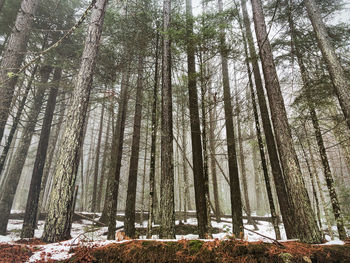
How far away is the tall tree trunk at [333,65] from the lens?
16.4 ft

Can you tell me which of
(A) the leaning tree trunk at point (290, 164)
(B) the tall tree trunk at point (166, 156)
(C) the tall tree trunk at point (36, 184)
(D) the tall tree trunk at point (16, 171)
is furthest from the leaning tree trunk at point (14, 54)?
(A) the leaning tree trunk at point (290, 164)

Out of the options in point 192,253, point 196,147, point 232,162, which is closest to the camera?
point 192,253

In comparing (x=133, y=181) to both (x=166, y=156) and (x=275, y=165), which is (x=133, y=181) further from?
(x=275, y=165)

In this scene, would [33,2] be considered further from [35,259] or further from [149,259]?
[149,259]

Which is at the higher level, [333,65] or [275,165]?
[333,65]

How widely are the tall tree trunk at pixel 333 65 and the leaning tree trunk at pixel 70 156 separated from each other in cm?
719

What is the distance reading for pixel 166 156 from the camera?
17.0ft

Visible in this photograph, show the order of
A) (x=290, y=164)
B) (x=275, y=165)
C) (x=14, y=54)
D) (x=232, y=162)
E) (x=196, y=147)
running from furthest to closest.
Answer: (x=232, y=162)
(x=196, y=147)
(x=275, y=165)
(x=14, y=54)
(x=290, y=164)

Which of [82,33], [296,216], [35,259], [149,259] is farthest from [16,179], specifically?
[296,216]

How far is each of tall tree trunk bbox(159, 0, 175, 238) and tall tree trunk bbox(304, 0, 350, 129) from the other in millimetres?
5111

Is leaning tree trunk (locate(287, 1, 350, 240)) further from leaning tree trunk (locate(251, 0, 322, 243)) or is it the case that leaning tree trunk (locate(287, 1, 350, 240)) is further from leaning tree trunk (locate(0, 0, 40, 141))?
leaning tree trunk (locate(0, 0, 40, 141))

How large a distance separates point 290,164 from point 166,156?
3309 millimetres

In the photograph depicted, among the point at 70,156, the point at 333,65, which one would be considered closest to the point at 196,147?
the point at 70,156

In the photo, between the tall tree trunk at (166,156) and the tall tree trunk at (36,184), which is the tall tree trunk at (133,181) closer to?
the tall tree trunk at (166,156)
